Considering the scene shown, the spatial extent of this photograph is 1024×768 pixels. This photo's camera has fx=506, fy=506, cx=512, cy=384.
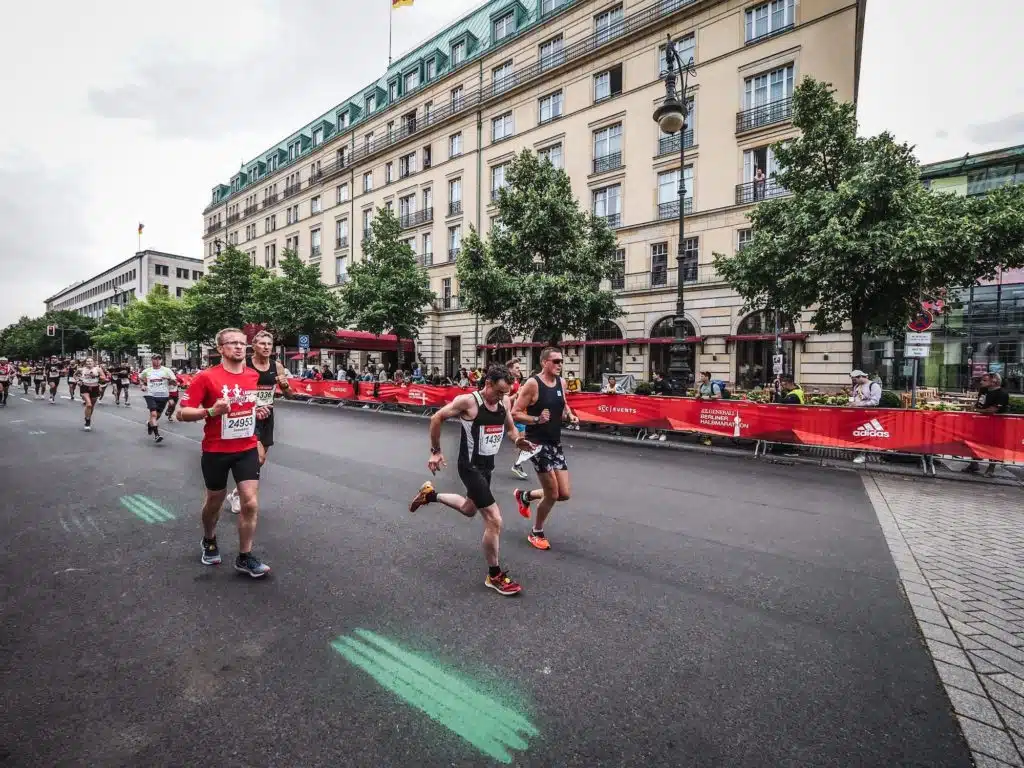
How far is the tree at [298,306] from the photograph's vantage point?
26.5 meters

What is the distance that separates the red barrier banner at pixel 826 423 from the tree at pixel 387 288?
14493 mm

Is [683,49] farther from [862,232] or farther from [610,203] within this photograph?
[862,232]

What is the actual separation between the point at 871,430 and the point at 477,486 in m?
8.89

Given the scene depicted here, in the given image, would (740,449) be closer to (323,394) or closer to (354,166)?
(323,394)

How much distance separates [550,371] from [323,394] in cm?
1867

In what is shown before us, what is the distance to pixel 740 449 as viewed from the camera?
1099cm

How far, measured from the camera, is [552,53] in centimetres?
2802

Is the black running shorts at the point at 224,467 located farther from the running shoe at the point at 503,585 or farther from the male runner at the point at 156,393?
the male runner at the point at 156,393

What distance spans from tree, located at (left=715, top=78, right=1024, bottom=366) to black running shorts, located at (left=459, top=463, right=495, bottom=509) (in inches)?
466

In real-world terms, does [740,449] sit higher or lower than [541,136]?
lower

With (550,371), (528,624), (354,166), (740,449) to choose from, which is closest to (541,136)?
(354,166)

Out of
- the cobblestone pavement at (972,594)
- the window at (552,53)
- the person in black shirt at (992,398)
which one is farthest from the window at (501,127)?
the cobblestone pavement at (972,594)

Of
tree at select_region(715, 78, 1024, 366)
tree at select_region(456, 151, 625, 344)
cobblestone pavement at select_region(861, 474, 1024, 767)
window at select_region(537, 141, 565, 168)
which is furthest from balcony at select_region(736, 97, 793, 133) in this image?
cobblestone pavement at select_region(861, 474, 1024, 767)

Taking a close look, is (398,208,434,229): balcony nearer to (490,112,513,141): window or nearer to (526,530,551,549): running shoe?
(490,112,513,141): window
